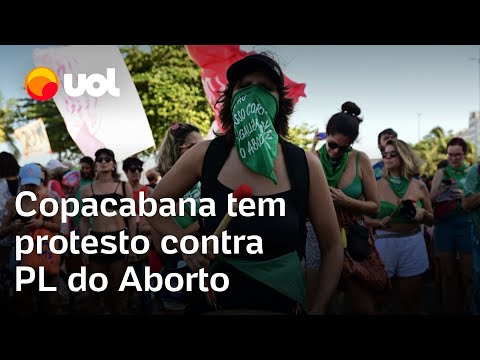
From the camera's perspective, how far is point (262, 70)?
2039 millimetres

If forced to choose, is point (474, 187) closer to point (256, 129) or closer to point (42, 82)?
point (256, 129)

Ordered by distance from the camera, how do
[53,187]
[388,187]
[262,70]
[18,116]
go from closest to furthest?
[262,70] → [388,187] → [53,187] → [18,116]

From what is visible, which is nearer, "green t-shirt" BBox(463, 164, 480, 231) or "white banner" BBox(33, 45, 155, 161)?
"green t-shirt" BBox(463, 164, 480, 231)

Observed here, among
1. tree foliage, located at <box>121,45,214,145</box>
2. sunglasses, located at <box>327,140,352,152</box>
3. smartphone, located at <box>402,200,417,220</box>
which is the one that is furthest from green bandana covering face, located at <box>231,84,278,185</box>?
tree foliage, located at <box>121,45,214,145</box>

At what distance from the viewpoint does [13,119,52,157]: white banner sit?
11094mm

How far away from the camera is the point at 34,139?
11.3 m

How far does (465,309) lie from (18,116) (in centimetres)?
2537

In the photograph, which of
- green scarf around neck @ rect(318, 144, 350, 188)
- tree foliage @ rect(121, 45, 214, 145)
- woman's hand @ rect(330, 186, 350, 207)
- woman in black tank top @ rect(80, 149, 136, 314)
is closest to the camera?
woman's hand @ rect(330, 186, 350, 207)

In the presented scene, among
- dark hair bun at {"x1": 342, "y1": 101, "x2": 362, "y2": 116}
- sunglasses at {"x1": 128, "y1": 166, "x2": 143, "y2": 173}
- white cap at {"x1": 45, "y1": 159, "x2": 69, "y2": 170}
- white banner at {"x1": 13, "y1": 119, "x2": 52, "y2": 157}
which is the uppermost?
white banner at {"x1": 13, "y1": 119, "x2": 52, "y2": 157}

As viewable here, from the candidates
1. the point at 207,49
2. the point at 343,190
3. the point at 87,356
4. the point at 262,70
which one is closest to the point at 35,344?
the point at 87,356

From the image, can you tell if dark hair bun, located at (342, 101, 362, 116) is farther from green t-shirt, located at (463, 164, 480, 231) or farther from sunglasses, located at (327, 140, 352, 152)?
green t-shirt, located at (463, 164, 480, 231)

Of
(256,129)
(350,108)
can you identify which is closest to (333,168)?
(350,108)

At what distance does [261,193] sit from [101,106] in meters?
8.18

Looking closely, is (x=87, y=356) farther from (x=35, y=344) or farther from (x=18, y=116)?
(x=18, y=116)
